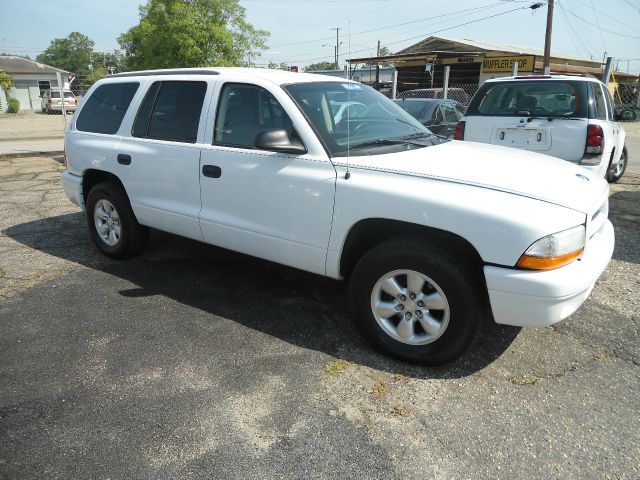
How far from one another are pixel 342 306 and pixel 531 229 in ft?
5.94

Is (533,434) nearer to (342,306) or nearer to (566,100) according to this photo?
(342,306)

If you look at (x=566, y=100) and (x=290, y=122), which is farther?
(x=566, y=100)

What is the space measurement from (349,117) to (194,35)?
19490mm

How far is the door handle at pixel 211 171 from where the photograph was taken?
3.77 m

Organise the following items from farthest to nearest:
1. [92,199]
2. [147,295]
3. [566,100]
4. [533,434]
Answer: [566,100] → [92,199] → [147,295] → [533,434]

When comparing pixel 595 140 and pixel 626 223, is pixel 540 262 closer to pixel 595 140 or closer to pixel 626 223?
pixel 595 140

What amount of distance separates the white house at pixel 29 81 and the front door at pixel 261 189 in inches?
2042

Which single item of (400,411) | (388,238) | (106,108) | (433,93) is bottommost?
(400,411)

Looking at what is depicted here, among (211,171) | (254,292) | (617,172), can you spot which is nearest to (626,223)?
(617,172)

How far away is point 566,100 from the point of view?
6305 mm

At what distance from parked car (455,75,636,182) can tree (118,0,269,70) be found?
53.1 ft

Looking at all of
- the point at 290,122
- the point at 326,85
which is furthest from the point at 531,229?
the point at 326,85

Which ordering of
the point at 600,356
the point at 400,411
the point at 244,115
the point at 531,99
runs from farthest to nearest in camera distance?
the point at 531,99 < the point at 244,115 < the point at 600,356 < the point at 400,411

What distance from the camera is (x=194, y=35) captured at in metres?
20.7
